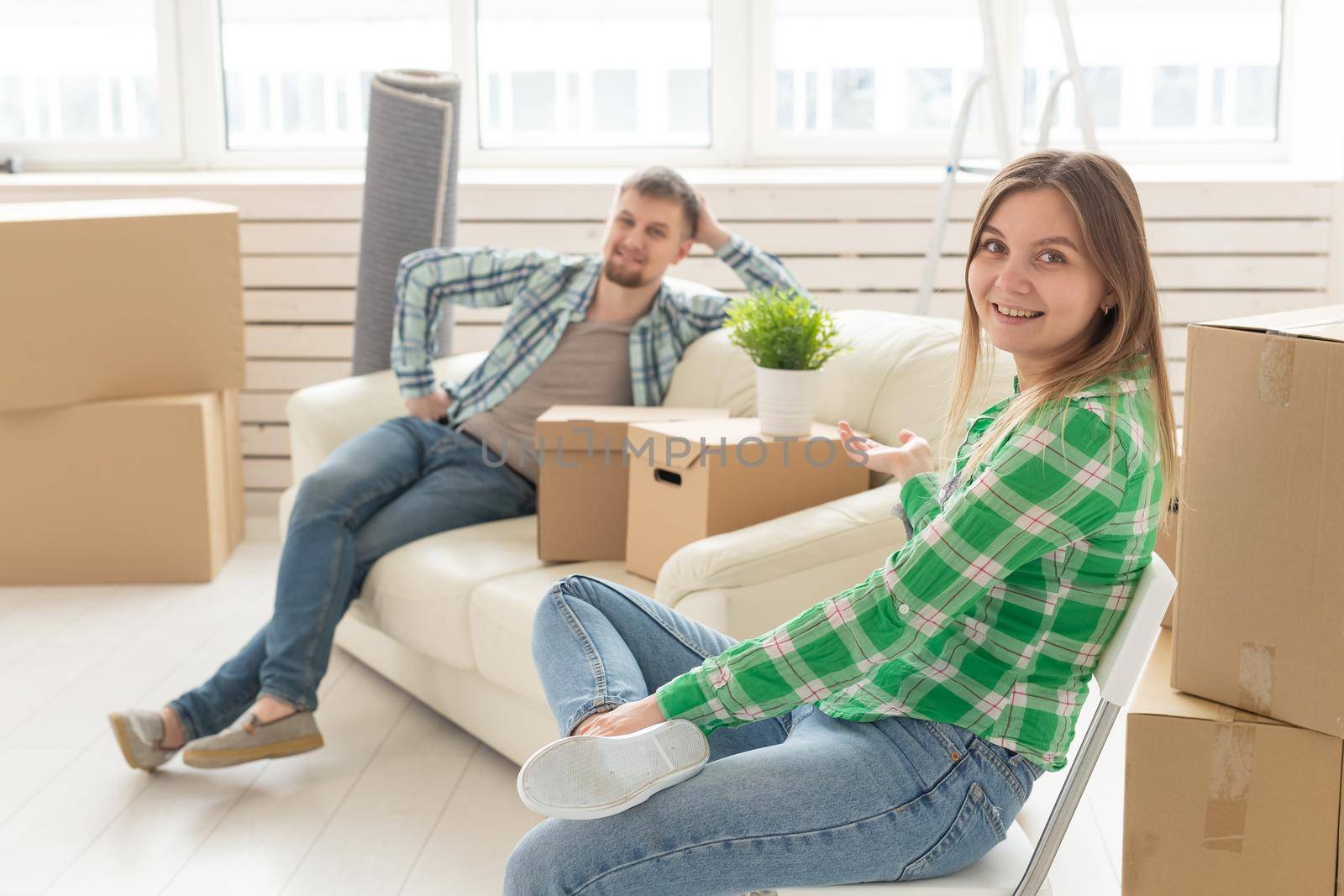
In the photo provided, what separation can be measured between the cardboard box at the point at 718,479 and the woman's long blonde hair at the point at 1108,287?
0.87 metres

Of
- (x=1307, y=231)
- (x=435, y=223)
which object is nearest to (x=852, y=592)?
(x=435, y=223)

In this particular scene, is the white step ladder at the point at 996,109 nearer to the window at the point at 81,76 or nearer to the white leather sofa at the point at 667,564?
the white leather sofa at the point at 667,564

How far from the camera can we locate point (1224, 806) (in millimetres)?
1339

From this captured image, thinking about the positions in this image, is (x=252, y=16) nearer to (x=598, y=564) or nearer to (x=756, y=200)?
(x=756, y=200)

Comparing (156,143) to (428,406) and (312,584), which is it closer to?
(428,406)

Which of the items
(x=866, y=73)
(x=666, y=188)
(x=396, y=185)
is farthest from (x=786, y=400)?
(x=866, y=73)

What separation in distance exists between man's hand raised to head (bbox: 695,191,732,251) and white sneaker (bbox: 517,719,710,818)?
169cm

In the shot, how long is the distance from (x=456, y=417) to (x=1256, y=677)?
1879mm

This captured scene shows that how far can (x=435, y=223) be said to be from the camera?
3240 millimetres

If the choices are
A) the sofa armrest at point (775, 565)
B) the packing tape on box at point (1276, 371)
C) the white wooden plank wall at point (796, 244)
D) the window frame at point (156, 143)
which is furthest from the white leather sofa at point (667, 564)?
the window frame at point (156, 143)

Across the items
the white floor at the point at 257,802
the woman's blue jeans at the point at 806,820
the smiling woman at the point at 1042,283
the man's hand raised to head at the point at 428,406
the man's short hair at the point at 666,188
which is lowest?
the white floor at the point at 257,802

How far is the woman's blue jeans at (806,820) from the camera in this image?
1.21 metres

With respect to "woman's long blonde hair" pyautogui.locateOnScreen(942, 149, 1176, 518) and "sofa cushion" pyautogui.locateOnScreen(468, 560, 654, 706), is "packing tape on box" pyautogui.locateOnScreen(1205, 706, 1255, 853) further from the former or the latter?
"sofa cushion" pyautogui.locateOnScreen(468, 560, 654, 706)

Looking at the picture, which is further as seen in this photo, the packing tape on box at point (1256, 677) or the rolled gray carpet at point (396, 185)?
the rolled gray carpet at point (396, 185)
